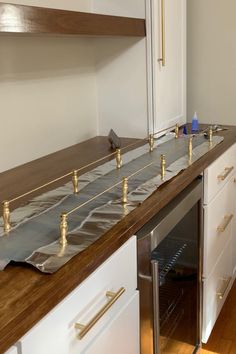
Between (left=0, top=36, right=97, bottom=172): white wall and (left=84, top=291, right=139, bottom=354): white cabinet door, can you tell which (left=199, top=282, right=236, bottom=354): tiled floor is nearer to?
(left=84, top=291, right=139, bottom=354): white cabinet door

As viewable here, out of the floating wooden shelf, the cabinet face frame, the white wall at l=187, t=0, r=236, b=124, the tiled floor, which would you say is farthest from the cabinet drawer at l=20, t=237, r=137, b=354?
the white wall at l=187, t=0, r=236, b=124

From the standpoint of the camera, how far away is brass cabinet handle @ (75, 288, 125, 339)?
36.9 inches

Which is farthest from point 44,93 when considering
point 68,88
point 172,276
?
point 172,276

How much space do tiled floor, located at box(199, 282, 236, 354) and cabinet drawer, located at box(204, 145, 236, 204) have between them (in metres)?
0.67

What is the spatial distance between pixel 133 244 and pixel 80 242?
0.21 meters

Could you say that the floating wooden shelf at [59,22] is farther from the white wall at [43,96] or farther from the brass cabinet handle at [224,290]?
the brass cabinet handle at [224,290]

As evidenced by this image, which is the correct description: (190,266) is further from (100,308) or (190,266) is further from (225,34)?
(225,34)

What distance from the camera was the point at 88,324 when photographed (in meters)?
0.96

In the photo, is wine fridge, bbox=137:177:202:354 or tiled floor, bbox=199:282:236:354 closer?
wine fridge, bbox=137:177:202:354

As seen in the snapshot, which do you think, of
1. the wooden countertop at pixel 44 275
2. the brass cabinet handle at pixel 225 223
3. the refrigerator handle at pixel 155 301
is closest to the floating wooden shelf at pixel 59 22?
the wooden countertop at pixel 44 275

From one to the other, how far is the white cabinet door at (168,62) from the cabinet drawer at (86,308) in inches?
46.6

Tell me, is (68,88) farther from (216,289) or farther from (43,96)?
(216,289)

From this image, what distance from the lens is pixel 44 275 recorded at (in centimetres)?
88

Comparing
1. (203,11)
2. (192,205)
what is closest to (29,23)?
(192,205)
